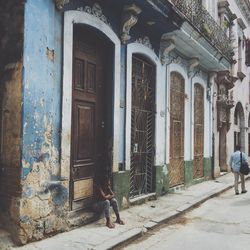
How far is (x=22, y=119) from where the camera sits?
552 centimetres

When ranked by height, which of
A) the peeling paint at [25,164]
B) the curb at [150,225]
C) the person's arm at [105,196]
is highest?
the peeling paint at [25,164]

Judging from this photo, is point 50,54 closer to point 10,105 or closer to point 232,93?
point 10,105

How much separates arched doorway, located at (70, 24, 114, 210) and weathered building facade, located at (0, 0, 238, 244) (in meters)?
0.02

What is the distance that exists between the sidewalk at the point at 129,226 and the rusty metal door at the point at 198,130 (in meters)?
2.38

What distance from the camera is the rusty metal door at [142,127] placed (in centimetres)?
922

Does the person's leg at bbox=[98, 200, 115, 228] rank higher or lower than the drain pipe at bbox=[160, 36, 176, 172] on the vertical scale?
lower

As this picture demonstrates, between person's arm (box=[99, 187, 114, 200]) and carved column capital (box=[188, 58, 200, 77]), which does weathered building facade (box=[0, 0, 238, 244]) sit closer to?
carved column capital (box=[188, 58, 200, 77])

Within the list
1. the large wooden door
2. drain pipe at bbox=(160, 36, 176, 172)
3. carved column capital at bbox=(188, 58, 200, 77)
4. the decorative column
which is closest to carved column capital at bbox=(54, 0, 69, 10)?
the large wooden door

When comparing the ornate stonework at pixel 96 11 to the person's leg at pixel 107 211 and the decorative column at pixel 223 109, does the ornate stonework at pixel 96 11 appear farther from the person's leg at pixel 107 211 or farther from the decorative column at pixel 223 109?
the decorative column at pixel 223 109

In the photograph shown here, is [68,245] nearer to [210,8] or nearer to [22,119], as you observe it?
[22,119]

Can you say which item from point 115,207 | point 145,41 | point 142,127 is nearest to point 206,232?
point 115,207

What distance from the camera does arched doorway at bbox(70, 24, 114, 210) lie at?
7039 mm

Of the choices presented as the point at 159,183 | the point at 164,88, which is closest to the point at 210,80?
the point at 164,88

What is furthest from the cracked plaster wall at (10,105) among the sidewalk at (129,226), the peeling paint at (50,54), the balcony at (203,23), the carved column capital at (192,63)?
the carved column capital at (192,63)
